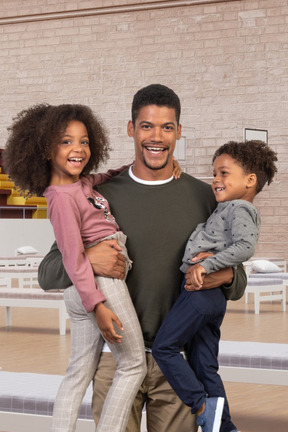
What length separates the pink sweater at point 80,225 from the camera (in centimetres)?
270

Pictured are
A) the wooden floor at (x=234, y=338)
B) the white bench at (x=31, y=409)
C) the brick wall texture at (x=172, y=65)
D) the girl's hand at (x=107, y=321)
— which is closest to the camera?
the girl's hand at (x=107, y=321)

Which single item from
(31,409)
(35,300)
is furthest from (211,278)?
(35,300)

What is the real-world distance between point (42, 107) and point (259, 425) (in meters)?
3.11

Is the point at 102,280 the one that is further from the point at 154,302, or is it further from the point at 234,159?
the point at 234,159

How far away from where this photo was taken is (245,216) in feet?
9.45

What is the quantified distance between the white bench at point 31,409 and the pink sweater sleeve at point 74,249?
172 centimetres

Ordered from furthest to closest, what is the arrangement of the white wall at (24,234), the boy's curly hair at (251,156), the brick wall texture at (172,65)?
the brick wall texture at (172,65) < the white wall at (24,234) < the boy's curly hair at (251,156)

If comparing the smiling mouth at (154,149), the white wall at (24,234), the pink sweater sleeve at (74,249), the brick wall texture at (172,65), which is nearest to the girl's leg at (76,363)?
A: the pink sweater sleeve at (74,249)

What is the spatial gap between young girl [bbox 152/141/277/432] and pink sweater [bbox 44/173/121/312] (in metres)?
0.27

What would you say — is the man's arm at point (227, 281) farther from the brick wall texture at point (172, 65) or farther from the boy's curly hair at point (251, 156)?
the brick wall texture at point (172, 65)

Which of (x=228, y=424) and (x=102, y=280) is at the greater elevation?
(x=102, y=280)

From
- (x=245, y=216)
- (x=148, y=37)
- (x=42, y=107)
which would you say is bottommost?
(x=245, y=216)

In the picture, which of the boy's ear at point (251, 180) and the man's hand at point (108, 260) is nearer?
the man's hand at point (108, 260)

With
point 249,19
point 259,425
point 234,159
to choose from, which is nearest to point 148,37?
point 249,19
